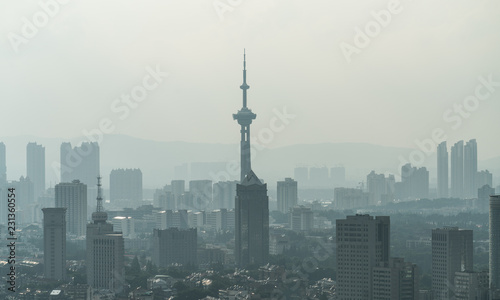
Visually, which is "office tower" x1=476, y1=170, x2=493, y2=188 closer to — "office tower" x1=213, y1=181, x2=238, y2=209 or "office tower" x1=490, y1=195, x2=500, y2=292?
"office tower" x1=213, y1=181, x2=238, y2=209

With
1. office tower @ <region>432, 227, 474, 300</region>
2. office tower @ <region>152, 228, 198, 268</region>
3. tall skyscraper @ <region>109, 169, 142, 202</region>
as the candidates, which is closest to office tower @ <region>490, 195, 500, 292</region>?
office tower @ <region>432, 227, 474, 300</region>

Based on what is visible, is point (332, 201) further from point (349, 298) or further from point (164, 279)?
point (349, 298)

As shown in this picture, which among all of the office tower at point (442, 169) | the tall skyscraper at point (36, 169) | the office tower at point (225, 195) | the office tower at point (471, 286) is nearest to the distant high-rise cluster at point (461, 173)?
the office tower at point (442, 169)

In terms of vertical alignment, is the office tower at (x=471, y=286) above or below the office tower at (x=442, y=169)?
below

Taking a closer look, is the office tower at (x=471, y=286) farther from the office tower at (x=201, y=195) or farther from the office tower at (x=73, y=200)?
the office tower at (x=201, y=195)

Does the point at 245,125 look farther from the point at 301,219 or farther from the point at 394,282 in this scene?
the point at 394,282

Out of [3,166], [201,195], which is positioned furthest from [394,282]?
[201,195]
